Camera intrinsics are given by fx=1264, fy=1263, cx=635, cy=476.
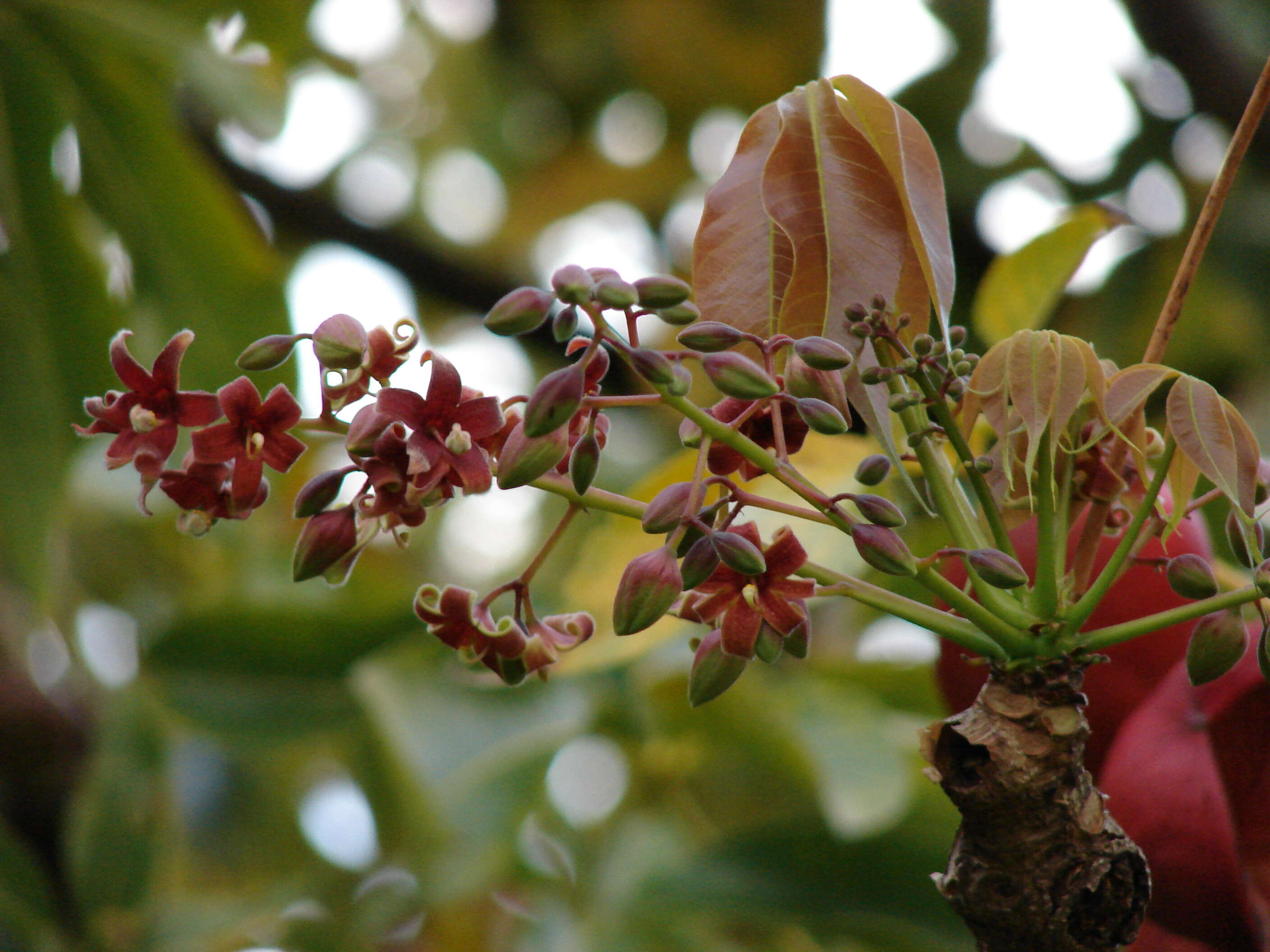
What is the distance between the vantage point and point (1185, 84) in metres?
1.74

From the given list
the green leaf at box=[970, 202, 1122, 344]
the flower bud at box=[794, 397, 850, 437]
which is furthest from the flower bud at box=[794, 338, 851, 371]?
the green leaf at box=[970, 202, 1122, 344]

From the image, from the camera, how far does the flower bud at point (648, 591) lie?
1.58ft

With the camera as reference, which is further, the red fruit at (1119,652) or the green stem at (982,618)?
the red fruit at (1119,652)

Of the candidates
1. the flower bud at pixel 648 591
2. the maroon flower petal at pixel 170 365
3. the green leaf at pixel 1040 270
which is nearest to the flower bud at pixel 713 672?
the flower bud at pixel 648 591

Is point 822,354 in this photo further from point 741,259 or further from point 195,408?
point 195,408

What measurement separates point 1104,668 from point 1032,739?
0.73 feet

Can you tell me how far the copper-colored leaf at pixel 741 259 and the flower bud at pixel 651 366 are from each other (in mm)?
115

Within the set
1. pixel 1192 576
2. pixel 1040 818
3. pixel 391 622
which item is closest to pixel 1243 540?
pixel 1192 576

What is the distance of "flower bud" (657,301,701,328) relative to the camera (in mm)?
480

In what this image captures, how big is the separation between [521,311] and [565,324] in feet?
0.06

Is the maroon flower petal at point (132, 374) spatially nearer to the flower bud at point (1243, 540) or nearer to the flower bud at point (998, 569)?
the flower bud at point (998, 569)

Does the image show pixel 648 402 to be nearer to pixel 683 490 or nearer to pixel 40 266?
pixel 683 490

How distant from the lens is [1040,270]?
851 mm

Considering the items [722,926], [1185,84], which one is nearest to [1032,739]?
[722,926]
